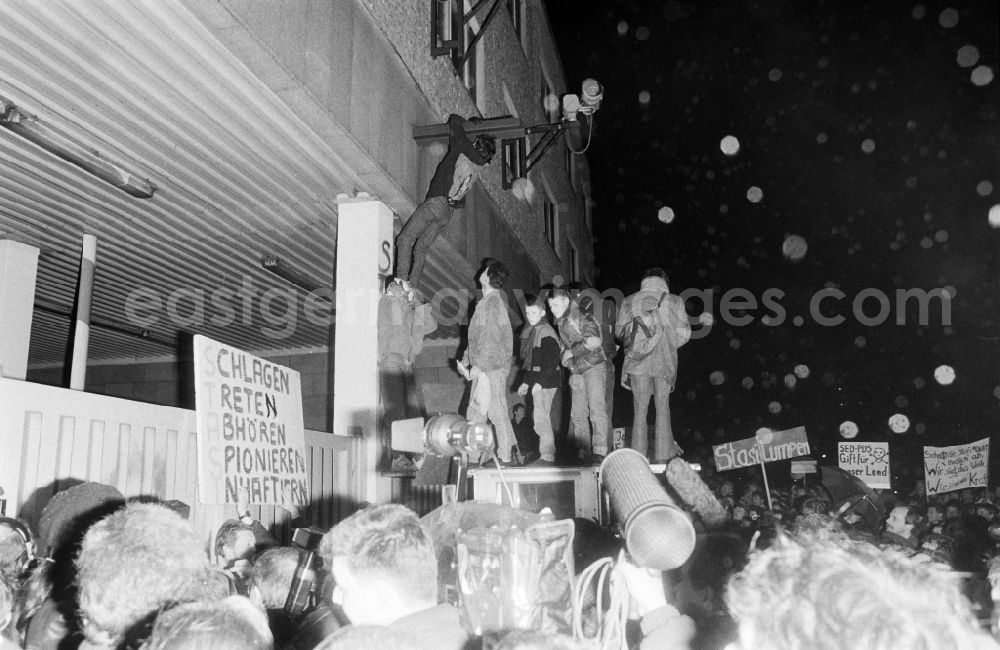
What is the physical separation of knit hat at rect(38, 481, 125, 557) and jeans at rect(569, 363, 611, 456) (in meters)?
4.90

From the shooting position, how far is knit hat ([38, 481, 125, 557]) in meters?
3.57

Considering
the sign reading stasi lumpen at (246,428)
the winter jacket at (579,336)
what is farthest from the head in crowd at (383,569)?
the winter jacket at (579,336)

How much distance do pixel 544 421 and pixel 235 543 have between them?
159 inches

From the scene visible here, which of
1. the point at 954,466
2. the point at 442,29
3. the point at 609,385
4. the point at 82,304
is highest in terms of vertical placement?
the point at 442,29

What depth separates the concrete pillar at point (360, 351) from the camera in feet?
25.8

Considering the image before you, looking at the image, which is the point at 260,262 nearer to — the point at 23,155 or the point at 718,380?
the point at 23,155

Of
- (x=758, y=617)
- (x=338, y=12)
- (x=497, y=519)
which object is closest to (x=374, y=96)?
(x=338, y=12)

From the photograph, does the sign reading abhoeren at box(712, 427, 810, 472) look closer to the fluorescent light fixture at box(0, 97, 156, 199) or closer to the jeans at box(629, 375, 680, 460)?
the jeans at box(629, 375, 680, 460)

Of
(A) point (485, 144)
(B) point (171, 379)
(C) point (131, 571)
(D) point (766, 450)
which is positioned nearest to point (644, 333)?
(A) point (485, 144)

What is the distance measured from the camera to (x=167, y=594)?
2.41m

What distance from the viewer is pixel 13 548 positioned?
302 centimetres

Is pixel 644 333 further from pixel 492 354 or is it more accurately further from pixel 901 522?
pixel 901 522

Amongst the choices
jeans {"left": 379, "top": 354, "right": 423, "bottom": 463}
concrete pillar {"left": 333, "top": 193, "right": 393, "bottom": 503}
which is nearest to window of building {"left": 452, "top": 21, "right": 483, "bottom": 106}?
concrete pillar {"left": 333, "top": 193, "right": 393, "bottom": 503}

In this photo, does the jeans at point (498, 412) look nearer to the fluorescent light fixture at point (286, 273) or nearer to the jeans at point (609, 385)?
the jeans at point (609, 385)
